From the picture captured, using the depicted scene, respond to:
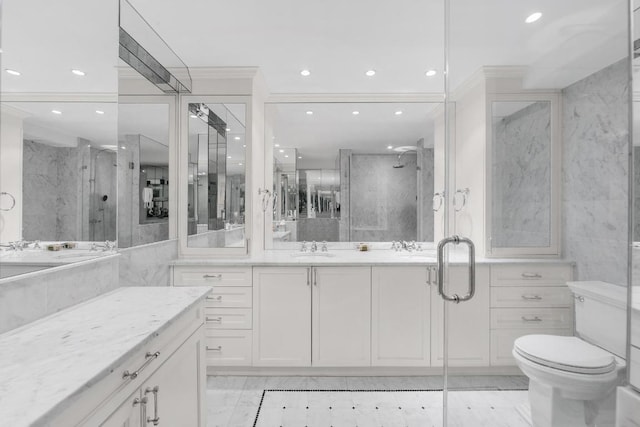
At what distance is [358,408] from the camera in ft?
7.28

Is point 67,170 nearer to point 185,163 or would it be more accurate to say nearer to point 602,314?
point 185,163

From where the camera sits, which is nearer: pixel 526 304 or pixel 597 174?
pixel 597 174

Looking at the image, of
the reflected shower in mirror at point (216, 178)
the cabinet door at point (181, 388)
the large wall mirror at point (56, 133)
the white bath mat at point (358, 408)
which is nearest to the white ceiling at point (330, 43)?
the large wall mirror at point (56, 133)

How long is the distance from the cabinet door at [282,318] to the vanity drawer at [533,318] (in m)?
1.50

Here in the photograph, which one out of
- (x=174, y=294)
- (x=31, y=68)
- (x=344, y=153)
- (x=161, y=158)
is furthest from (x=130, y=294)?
(x=344, y=153)

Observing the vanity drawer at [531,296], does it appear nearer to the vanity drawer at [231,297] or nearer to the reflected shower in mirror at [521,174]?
the reflected shower in mirror at [521,174]

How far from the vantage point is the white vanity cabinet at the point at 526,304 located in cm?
104

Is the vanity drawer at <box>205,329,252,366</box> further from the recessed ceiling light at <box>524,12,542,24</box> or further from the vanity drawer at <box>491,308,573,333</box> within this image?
the recessed ceiling light at <box>524,12,542,24</box>

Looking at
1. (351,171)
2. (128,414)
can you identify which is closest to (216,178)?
(351,171)

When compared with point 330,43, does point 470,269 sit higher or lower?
lower

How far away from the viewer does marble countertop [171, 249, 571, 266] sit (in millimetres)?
1589

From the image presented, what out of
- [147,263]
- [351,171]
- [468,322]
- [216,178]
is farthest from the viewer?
[351,171]

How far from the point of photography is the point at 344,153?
3416 millimetres

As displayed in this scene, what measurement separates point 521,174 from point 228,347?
7.83 feet
